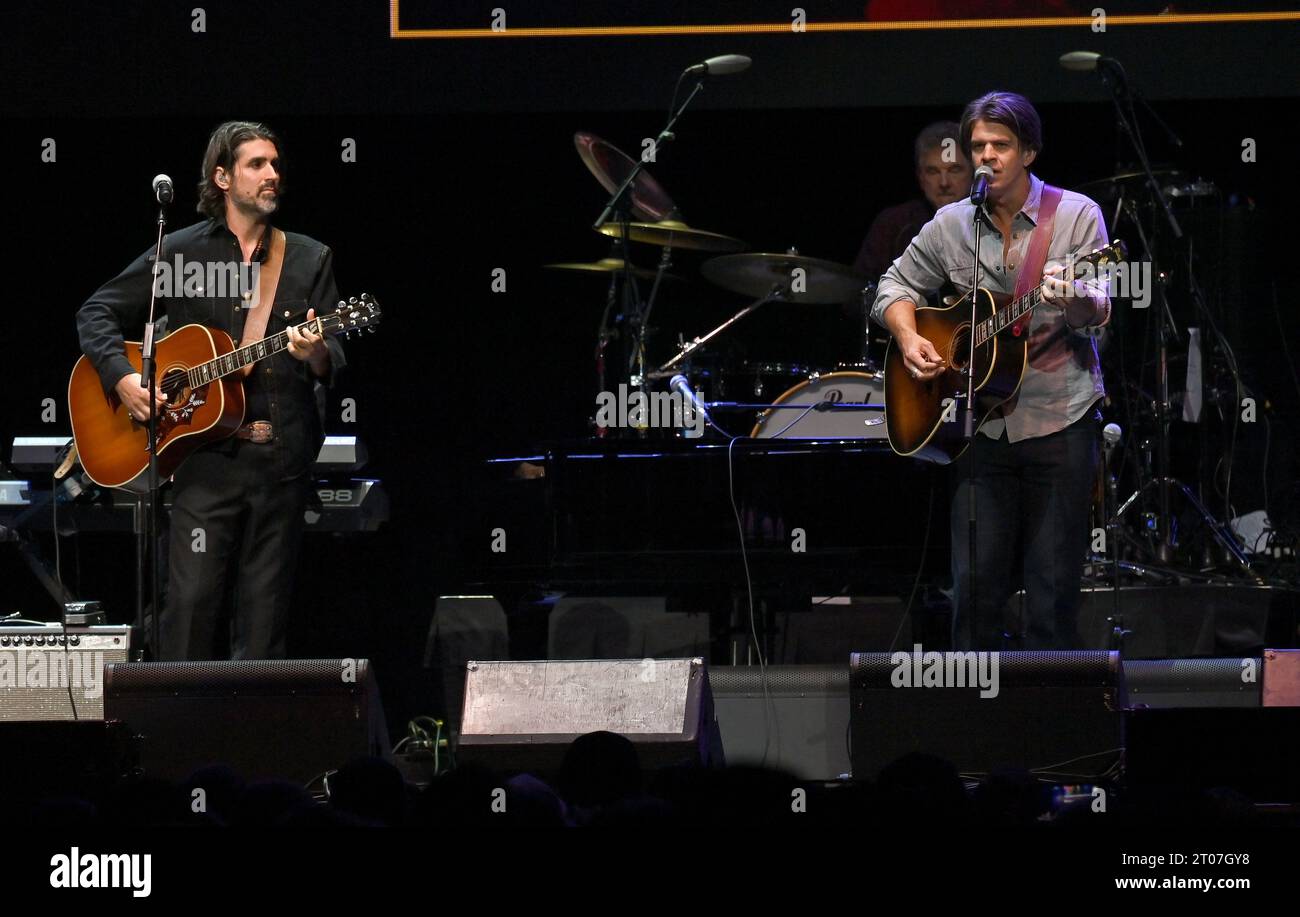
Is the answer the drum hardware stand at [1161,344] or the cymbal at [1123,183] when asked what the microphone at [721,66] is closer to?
the drum hardware stand at [1161,344]

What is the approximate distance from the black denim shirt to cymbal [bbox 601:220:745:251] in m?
1.92

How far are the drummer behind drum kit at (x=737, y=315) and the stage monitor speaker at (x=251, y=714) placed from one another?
2.60m

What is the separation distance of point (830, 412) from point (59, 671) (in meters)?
3.31

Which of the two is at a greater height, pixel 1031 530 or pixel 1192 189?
pixel 1192 189

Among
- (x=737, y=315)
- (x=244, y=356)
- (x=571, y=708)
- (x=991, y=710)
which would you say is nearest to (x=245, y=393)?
(x=244, y=356)

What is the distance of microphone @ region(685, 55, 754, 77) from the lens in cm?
687

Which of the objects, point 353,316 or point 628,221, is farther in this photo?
point 628,221

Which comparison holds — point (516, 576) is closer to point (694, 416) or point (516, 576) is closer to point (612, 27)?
point (694, 416)


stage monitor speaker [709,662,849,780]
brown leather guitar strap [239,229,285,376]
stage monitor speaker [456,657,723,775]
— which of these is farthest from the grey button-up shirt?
brown leather guitar strap [239,229,285,376]

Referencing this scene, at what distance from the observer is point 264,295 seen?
19.5 ft

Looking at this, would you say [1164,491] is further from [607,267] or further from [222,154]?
[222,154]

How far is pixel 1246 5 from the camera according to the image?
717 cm
